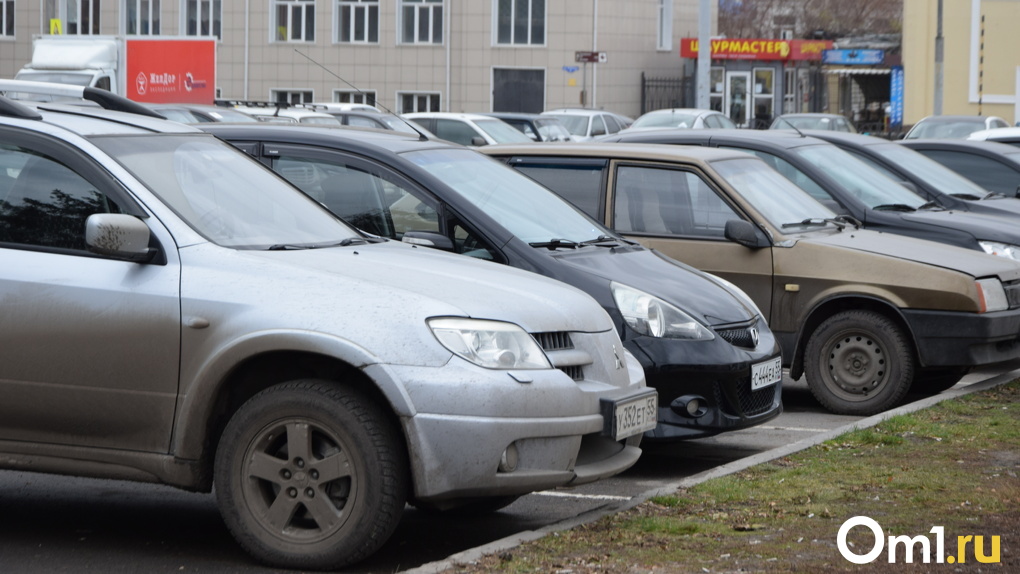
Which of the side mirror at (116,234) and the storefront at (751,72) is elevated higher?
the storefront at (751,72)

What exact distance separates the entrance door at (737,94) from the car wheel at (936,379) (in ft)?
148

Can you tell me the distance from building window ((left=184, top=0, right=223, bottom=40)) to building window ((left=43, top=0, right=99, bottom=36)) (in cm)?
348

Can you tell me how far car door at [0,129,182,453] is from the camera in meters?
5.30

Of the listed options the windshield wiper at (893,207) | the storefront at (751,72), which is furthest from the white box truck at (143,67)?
the storefront at (751,72)

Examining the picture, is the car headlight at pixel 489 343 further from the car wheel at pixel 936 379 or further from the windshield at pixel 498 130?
the windshield at pixel 498 130

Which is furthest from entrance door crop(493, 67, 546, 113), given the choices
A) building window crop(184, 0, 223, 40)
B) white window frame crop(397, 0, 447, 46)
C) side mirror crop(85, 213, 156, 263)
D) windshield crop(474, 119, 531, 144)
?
side mirror crop(85, 213, 156, 263)

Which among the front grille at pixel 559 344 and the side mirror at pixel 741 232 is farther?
the side mirror at pixel 741 232

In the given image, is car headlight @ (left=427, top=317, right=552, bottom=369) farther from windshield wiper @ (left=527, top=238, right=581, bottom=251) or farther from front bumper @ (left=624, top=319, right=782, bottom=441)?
windshield wiper @ (left=527, top=238, right=581, bottom=251)

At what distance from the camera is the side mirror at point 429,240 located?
687 cm

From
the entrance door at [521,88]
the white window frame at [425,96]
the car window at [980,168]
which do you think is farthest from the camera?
the white window frame at [425,96]

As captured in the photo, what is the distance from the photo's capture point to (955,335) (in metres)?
8.98

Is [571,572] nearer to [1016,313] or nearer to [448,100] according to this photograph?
[1016,313]

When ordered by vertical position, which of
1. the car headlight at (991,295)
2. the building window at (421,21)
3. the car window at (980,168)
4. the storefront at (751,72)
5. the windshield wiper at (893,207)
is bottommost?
the car headlight at (991,295)

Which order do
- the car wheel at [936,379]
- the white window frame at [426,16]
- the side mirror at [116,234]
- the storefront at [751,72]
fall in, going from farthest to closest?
the storefront at [751,72] < the white window frame at [426,16] < the car wheel at [936,379] < the side mirror at [116,234]
